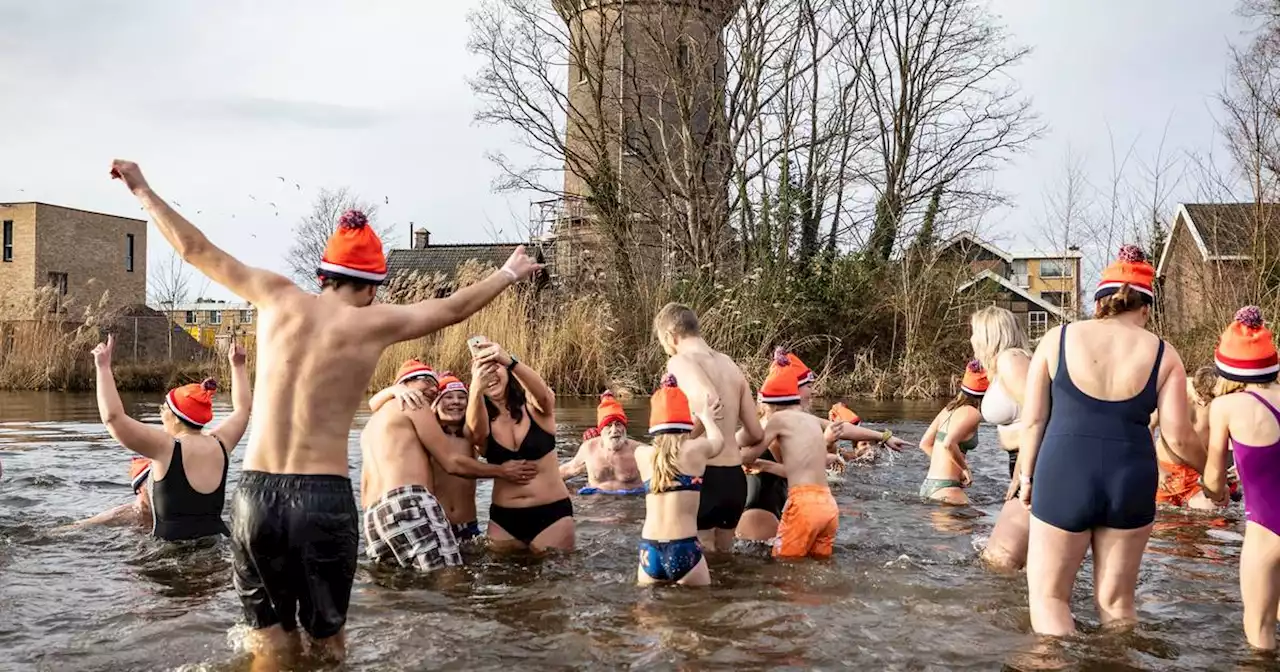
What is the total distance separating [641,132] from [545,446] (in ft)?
78.1

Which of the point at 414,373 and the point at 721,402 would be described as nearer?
the point at 721,402

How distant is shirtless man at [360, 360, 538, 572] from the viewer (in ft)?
21.4

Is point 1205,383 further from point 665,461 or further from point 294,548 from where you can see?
point 294,548

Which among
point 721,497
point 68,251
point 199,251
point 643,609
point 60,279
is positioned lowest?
point 643,609

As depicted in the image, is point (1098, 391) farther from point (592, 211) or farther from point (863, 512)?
point (592, 211)

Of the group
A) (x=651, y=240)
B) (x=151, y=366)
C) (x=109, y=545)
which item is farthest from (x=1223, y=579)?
(x=151, y=366)

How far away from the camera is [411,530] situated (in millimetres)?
6535

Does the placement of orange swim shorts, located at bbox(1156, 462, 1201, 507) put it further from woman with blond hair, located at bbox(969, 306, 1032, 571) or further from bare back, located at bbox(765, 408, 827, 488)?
bare back, located at bbox(765, 408, 827, 488)

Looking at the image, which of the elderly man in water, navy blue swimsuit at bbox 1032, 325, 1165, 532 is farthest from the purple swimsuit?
the elderly man in water

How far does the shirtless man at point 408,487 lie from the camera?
653 centimetres

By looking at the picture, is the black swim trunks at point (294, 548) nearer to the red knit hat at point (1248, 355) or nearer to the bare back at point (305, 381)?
the bare back at point (305, 381)

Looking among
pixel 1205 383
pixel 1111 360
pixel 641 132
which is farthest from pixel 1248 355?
pixel 641 132

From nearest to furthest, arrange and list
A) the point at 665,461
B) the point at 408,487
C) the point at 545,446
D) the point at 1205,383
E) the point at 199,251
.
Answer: the point at 199,251
the point at 665,461
the point at 408,487
the point at 545,446
the point at 1205,383

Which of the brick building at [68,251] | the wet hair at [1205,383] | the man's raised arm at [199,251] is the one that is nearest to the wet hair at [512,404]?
the man's raised arm at [199,251]
